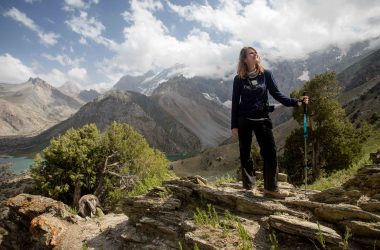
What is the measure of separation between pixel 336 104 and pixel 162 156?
2734cm

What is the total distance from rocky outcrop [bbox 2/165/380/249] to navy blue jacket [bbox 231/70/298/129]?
2650 millimetres

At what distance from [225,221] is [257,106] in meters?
3.58

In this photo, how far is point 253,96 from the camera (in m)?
10.2

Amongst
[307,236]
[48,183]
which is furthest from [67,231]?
[48,183]

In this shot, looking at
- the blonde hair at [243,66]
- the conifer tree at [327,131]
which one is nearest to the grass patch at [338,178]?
the blonde hair at [243,66]

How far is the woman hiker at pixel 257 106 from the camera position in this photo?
10.1m

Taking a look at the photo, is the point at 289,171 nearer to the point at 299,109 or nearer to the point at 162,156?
the point at 299,109

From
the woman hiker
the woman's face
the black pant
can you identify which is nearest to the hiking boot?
the woman hiker

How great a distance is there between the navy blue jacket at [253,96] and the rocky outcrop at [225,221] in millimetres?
2650

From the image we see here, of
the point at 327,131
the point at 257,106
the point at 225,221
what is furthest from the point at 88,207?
the point at 327,131

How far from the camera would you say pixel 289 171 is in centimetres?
4056

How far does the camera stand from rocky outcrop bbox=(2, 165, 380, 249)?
7.85 m

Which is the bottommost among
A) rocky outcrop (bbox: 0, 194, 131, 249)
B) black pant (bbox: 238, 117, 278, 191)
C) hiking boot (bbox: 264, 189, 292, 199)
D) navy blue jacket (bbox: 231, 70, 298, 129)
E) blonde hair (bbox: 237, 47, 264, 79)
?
rocky outcrop (bbox: 0, 194, 131, 249)

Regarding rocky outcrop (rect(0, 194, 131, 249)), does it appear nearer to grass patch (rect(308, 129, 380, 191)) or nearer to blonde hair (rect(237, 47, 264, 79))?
blonde hair (rect(237, 47, 264, 79))
